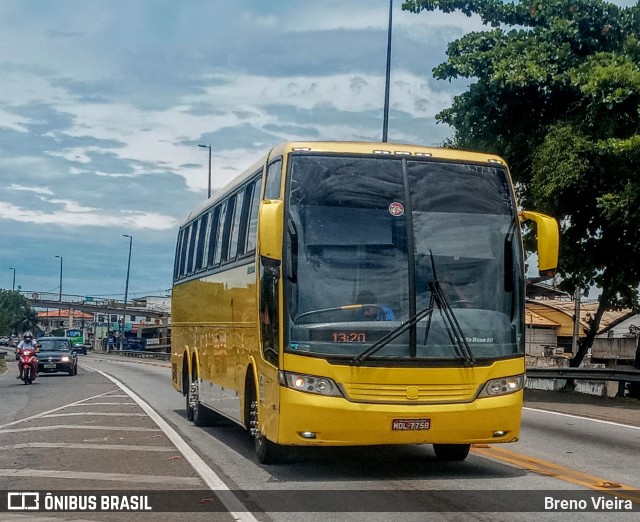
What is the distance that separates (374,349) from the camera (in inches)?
397

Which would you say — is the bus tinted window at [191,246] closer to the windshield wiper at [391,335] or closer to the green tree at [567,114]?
the green tree at [567,114]

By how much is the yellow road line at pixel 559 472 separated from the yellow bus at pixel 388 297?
78 centimetres

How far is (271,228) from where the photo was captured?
33.4 feet

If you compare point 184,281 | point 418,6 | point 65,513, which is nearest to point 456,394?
point 65,513

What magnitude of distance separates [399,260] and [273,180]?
5.89 feet

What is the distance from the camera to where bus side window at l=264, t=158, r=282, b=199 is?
1095 centimetres

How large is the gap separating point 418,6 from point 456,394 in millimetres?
15246

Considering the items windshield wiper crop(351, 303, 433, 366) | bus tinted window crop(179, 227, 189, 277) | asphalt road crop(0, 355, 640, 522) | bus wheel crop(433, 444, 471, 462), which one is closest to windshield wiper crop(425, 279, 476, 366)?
windshield wiper crop(351, 303, 433, 366)

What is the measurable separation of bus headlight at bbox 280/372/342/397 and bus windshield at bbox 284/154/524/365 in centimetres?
25

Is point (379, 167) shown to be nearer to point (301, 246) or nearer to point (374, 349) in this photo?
point (301, 246)

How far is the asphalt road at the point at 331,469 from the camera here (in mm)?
8938

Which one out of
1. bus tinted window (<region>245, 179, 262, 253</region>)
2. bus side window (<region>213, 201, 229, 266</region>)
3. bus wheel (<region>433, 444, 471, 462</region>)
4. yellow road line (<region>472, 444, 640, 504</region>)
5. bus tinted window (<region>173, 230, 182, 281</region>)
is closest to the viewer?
yellow road line (<region>472, 444, 640, 504</region>)

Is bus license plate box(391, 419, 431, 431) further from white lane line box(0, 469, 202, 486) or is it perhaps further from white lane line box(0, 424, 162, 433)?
white lane line box(0, 424, 162, 433)

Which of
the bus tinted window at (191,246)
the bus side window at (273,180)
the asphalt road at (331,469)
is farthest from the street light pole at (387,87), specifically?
the bus side window at (273,180)
